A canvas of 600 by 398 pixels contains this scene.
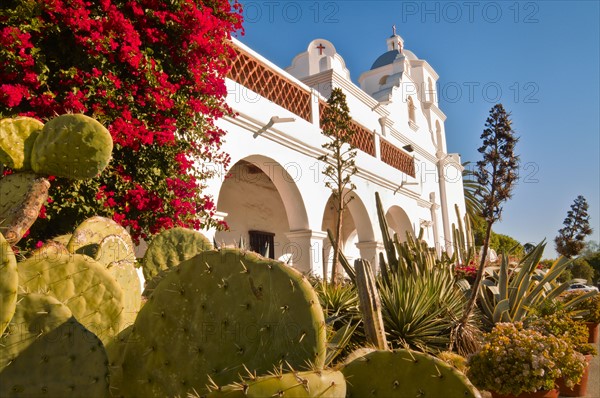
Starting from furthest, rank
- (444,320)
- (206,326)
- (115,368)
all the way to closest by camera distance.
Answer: (444,320), (115,368), (206,326)

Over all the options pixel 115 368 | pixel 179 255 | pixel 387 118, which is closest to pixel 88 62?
pixel 179 255

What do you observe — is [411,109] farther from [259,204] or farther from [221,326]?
[221,326]

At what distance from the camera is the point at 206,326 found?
1.96 m

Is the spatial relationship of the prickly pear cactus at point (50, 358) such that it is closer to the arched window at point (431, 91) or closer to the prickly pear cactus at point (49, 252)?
the prickly pear cactus at point (49, 252)

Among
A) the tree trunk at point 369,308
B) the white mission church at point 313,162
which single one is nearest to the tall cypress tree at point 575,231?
the white mission church at point 313,162

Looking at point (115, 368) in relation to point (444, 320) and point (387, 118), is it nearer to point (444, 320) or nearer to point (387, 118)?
point (444, 320)

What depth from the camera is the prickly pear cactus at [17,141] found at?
3.09 m

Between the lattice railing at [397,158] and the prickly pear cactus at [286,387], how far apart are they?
41.0ft

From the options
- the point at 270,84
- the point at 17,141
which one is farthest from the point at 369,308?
the point at 270,84

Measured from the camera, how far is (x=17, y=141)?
3.17 metres

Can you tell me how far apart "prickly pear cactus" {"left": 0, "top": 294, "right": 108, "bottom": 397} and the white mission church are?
2496mm

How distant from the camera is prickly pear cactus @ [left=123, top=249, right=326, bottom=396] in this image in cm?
177

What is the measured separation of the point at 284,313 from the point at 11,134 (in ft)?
8.17

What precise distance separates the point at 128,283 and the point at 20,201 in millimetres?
841
